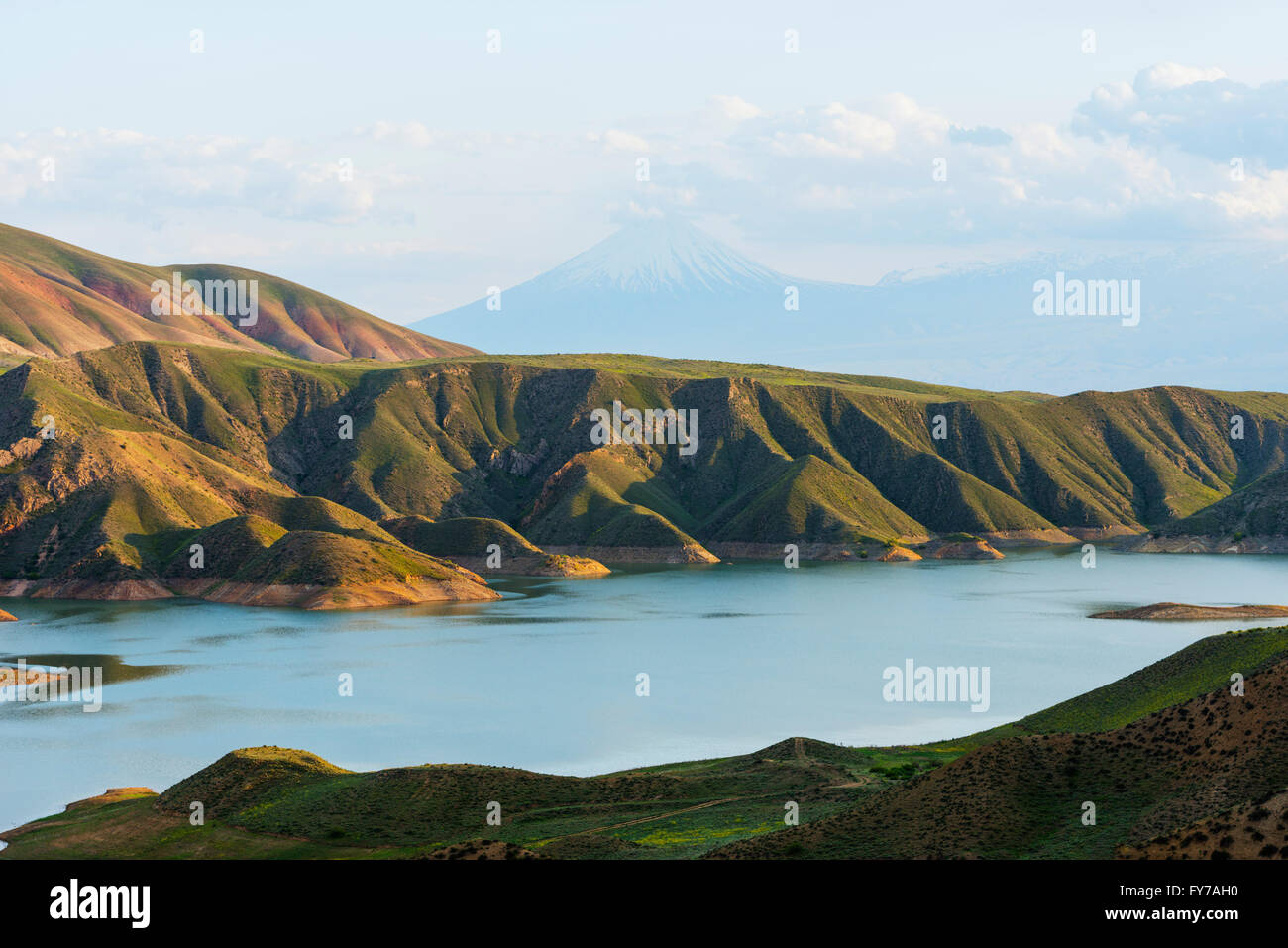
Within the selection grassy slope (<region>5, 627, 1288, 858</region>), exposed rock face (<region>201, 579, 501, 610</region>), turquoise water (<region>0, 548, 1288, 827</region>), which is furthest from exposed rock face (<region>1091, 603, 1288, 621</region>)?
exposed rock face (<region>201, 579, 501, 610</region>)

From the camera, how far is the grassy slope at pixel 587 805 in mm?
38531

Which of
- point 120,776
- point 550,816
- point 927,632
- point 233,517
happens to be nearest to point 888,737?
point 550,816

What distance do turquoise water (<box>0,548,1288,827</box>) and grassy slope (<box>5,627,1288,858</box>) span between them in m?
11.7

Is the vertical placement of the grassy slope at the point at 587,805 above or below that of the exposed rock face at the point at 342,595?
above

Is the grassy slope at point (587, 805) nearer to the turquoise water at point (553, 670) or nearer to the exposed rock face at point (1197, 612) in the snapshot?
the turquoise water at point (553, 670)

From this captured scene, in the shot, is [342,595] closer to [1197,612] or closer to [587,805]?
[1197,612]

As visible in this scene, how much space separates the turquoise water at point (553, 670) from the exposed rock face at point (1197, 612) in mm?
5019

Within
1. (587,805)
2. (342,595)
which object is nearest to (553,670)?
(342,595)

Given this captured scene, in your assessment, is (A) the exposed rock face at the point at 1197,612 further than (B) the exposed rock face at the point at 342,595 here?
No

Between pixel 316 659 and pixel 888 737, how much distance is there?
185ft

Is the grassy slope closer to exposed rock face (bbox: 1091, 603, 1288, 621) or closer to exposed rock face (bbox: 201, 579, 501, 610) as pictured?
exposed rock face (bbox: 1091, 603, 1288, 621)

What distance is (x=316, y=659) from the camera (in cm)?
11631

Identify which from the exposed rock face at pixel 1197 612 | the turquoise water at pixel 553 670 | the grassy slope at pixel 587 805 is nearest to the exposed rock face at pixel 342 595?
the turquoise water at pixel 553 670
